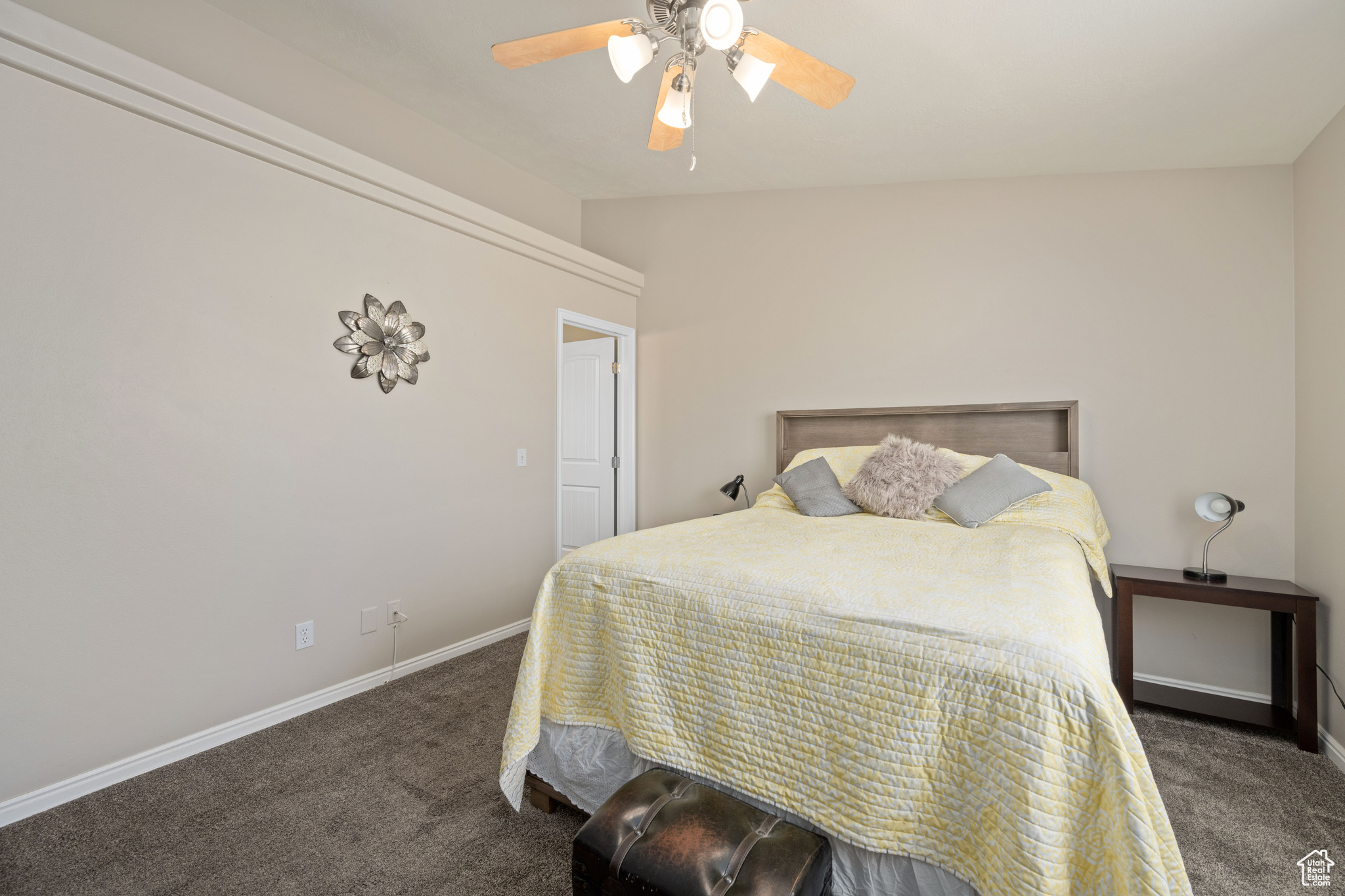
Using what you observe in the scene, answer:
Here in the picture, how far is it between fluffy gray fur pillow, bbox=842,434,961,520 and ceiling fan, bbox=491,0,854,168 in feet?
5.39

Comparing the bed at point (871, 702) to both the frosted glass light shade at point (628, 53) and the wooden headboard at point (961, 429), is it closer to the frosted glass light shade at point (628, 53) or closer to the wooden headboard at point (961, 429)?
the wooden headboard at point (961, 429)

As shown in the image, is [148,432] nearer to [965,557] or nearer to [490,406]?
[490,406]

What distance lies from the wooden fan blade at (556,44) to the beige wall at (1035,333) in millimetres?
2195

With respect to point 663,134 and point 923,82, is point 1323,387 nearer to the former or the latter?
point 923,82

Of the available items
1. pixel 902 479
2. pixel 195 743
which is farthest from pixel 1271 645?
pixel 195 743

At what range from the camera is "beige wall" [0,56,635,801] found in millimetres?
1798

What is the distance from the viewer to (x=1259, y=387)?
2672 millimetres

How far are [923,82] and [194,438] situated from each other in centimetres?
311

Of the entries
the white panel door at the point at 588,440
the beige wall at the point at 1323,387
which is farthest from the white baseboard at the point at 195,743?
the beige wall at the point at 1323,387

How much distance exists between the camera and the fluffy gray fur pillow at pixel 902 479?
2750 millimetres

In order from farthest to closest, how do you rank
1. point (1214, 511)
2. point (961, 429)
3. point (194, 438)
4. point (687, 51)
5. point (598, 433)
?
point (598, 433)
point (961, 429)
point (1214, 511)
point (194, 438)
point (687, 51)

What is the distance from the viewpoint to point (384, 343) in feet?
8.95

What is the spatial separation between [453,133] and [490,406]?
1.53 metres

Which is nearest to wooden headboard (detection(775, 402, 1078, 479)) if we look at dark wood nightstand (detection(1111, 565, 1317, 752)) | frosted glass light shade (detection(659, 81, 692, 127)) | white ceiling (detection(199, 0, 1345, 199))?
dark wood nightstand (detection(1111, 565, 1317, 752))
